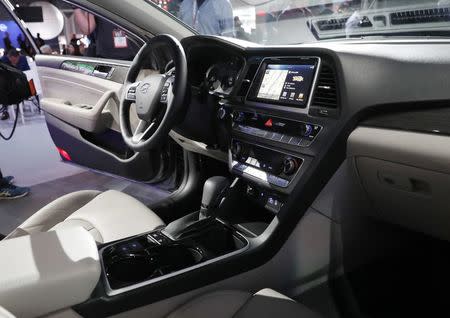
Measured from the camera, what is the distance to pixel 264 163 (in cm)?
149

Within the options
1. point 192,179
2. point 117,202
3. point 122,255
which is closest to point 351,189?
point 122,255

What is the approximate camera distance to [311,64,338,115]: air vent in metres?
1.27

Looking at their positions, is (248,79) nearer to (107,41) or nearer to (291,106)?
(291,106)

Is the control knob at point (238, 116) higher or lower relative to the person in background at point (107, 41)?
lower

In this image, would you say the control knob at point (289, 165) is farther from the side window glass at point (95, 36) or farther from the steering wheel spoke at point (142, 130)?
the side window glass at point (95, 36)

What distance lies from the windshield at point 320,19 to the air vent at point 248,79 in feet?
1.20

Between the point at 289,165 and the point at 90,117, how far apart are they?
149 cm

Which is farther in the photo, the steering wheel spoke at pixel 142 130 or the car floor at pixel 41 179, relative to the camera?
the car floor at pixel 41 179

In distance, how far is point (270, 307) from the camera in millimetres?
1169

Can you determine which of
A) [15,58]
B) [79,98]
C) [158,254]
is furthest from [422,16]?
[15,58]

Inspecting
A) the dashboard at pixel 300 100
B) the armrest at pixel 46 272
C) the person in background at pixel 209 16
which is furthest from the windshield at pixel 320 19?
the armrest at pixel 46 272

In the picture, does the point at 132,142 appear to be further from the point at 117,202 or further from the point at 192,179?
the point at 192,179

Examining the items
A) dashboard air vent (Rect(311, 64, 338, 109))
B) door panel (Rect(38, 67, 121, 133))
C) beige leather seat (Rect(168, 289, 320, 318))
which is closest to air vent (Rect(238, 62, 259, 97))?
dashboard air vent (Rect(311, 64, 338, 109))

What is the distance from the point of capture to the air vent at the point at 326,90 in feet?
4.15
